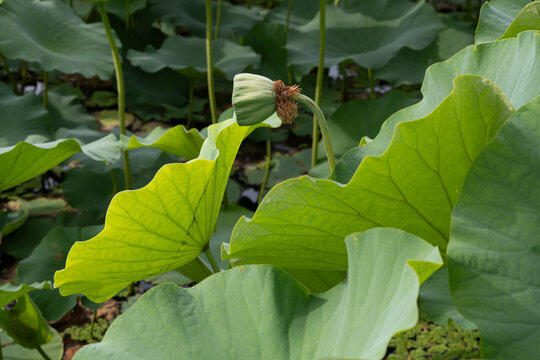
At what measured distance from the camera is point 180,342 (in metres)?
0.75

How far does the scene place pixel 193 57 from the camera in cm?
273

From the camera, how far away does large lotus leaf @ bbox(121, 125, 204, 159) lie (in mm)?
1467

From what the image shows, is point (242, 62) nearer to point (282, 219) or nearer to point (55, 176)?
point (55, 176)

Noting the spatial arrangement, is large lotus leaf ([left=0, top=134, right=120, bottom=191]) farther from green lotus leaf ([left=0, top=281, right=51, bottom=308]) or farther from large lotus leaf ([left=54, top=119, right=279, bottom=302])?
large lotus leaf ([left=54, top=119, right=279, bottom=302])

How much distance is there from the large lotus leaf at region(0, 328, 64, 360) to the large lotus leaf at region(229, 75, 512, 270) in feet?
3.71

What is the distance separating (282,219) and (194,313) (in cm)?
17

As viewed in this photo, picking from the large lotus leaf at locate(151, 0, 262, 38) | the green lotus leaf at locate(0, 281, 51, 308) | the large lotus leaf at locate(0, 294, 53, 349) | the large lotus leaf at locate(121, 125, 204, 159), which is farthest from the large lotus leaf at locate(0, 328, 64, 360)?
the large lotus leaf at locate(151, 0, 262, 38)

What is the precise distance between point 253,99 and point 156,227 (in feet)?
0.78

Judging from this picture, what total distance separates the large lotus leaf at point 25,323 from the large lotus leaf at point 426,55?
172 centimetres

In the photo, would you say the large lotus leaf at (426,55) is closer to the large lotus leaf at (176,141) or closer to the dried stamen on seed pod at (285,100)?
the large lotus leaf at (176,141)

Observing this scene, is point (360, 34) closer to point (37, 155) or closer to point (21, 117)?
point (21, 117)

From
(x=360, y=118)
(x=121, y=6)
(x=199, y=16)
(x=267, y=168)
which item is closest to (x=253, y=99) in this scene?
(x=360, y=118)

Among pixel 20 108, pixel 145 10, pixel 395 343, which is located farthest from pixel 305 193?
pixel 145 10

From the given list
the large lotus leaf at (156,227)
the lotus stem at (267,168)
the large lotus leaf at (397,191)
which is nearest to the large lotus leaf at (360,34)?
the lotus stem at (267,168)
